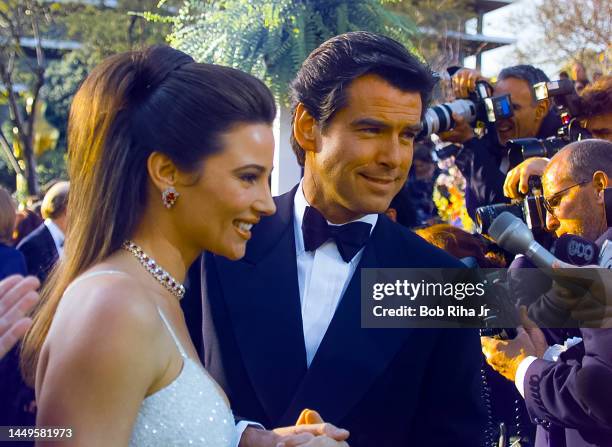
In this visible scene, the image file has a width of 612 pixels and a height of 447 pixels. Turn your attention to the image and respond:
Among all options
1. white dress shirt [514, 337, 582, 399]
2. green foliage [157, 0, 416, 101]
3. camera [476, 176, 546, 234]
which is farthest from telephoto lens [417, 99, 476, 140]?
white dress shirt [514, 337, 582, 399]

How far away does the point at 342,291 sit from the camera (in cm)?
247

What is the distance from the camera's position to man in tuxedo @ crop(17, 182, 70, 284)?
18.8 feet

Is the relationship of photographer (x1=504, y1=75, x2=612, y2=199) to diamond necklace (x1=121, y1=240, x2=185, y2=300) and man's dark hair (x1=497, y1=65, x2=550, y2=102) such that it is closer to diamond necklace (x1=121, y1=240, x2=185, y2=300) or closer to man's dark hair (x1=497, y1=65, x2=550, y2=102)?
man's dark hair (x1=497, y1=65, x2=550, y2=102)

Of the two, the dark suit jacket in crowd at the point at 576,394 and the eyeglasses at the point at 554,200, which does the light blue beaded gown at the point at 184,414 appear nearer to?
the dark suit jacket in crowd at the point at 576,394

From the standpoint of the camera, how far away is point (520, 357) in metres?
3.09

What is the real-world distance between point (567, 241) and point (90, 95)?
147cm

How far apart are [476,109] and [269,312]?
2464mm

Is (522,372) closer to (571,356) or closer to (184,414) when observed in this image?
(571,356)

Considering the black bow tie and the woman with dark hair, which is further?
the black bow tie

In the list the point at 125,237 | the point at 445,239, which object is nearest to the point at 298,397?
the point at 125,237

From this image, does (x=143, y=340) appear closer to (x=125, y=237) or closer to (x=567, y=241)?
(x=125, y=237)

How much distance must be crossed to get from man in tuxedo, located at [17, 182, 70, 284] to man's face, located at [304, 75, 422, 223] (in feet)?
11.6

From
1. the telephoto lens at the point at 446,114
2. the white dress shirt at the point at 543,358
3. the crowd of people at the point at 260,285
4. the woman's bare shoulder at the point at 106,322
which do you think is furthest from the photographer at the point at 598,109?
the woman's bare shoulder at the point at 106,322

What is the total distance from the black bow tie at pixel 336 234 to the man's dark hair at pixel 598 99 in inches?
85.5
